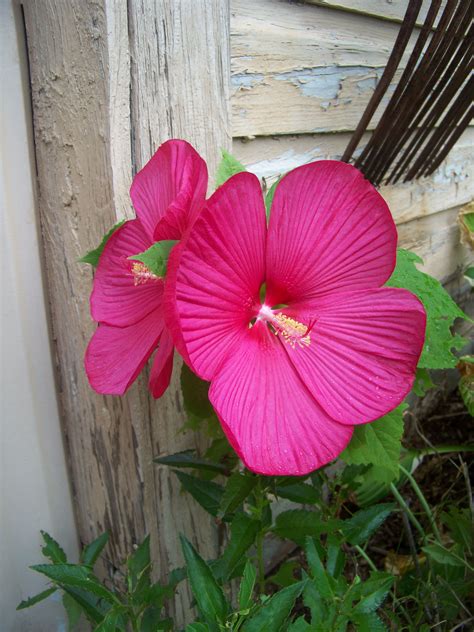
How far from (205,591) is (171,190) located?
0.49 m

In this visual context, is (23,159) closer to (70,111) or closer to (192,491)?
(70,111)

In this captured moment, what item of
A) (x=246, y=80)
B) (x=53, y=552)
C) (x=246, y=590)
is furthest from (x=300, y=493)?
(x=246, y=80)

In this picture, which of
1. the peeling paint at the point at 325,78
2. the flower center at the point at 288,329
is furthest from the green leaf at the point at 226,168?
the peeling paint at the point at 325,78

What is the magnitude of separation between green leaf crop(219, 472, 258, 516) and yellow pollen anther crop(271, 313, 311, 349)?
8.5 inches

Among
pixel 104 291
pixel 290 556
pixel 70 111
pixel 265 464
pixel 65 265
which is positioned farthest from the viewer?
pixel 290 556

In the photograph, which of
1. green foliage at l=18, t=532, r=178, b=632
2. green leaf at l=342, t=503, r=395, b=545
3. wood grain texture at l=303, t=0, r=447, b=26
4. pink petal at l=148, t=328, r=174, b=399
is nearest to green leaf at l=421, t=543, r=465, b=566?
green leaf at l=342, t=503, r=395, b=545

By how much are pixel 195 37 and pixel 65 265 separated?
0.42 m

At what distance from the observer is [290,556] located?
164 cm

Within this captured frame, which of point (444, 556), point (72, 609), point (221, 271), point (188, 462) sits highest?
point (221, 271)

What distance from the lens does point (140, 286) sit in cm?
75

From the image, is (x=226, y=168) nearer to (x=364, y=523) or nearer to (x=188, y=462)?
(x=188, y=462)

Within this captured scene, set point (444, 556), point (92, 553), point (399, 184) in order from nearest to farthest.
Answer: point (92, 553)
point (444, 556)
point (399, 184)

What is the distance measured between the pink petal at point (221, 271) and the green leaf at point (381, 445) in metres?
0.25

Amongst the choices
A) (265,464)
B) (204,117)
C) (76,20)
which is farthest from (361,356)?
(76,20)
